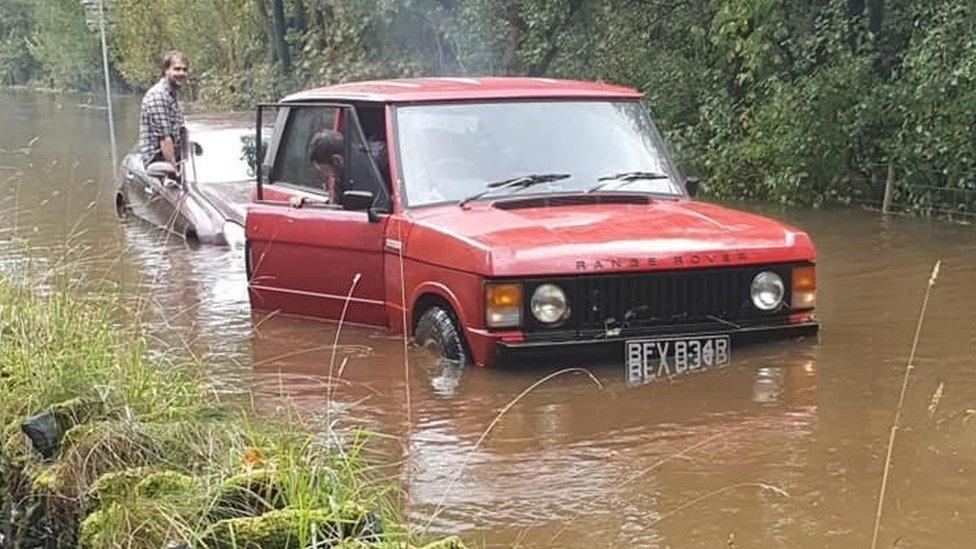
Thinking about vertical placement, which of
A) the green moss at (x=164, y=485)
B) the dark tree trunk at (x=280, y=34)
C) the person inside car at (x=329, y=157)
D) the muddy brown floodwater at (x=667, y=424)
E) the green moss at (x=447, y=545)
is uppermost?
the dark tree trunk at (x=280, y=34)

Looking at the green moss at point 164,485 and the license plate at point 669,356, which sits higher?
the green moss at point 164,485

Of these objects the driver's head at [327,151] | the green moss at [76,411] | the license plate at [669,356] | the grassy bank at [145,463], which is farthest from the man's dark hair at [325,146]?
the green moss at [76,411]

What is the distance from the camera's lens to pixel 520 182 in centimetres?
726

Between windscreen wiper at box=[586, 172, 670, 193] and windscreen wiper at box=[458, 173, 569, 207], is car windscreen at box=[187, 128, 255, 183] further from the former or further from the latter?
windscreen wiper at box=[586, 172, 670, 193]

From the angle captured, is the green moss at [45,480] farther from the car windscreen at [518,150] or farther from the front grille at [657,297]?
the car windscreen at [518,150]

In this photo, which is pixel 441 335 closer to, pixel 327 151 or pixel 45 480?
pixel 327 151

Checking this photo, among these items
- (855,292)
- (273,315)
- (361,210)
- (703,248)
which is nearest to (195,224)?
(273,315)

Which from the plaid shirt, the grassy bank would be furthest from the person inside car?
the plaid shirt

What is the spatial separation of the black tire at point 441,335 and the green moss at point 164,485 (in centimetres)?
274

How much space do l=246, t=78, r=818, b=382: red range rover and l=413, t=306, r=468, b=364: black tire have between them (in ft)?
0.04

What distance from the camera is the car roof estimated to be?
7.67 metres

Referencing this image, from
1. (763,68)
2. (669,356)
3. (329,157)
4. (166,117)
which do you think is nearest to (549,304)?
(669,356)

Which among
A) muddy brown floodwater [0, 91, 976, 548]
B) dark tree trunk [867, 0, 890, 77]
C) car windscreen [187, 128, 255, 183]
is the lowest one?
muddy brown floodwater [0, 91, 976, 548]

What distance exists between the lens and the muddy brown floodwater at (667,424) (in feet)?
15.2
